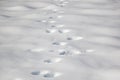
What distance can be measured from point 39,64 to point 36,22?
34.5 inches

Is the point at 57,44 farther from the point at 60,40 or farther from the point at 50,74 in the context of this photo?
the point at 50,74

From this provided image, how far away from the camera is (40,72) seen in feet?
5.46

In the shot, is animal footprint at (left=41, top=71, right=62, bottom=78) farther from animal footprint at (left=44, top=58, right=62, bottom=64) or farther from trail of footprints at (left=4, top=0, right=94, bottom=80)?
animal footprint at (left=44, top=58, right=62, bottom=64)

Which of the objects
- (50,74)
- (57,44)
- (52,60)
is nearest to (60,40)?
(57,44)

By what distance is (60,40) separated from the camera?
6.98 ft

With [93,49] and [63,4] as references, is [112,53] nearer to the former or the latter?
[93,49]

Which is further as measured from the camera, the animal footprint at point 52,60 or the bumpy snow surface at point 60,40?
the animal footprint at point 52,60

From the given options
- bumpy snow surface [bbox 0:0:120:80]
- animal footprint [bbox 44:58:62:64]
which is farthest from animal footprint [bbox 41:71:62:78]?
animal footprint [bbox 44:58:62:64]

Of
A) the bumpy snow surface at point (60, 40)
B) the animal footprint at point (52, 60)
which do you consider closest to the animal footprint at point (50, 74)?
the bumpy snow surface at point (60, 40)

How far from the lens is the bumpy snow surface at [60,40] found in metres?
1.66

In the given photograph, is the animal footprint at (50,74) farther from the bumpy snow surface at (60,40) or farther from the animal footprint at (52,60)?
the animal footprint at (52,60)

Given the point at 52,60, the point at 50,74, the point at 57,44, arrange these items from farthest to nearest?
the point at 57,44
the point at 52,60
the point at 50,74

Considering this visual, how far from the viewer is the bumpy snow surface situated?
1.66 metres

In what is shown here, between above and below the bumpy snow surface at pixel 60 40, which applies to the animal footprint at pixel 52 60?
below
